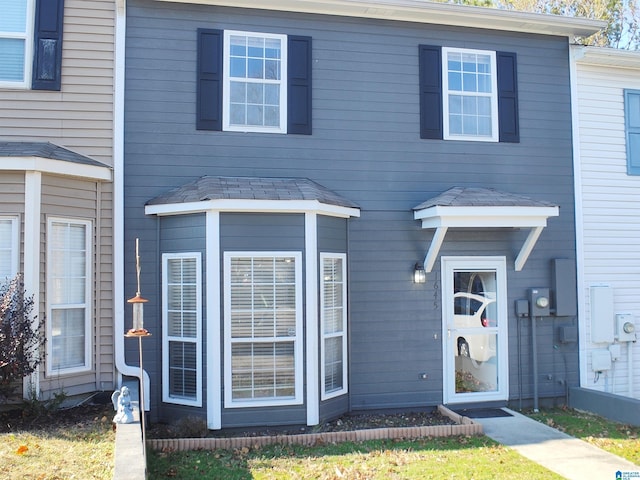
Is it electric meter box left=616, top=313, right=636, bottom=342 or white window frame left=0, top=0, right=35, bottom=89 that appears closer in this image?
white window frame left=0, top=0, right=35, bottom=89

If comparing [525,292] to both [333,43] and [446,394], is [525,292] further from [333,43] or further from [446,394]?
[333,43]

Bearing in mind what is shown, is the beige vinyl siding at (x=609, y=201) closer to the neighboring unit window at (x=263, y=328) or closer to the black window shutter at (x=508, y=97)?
the black window shutter at (x=508, y=97)

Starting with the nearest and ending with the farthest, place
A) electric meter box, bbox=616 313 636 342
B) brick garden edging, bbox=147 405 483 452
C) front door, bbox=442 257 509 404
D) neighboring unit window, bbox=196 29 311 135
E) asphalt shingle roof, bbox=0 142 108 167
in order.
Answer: brick garden edging, bbox=147 405 483 452
asphalt shingle roof, bbox=0 142 108 167
neighboring unit window, bbox=196 29 311 135
front door, bbox=442 257 509 404
electric meter box, bbox=616 313 636 342

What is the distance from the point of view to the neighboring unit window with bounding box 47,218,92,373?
270 inches

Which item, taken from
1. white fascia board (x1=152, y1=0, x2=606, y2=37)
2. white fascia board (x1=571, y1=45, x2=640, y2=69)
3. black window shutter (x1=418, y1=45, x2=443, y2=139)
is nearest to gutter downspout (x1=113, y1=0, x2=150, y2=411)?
white fascia board (x1=152, y1=0, x2=606, y2=37)

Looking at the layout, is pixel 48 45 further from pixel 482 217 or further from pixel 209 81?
pixel 482 217

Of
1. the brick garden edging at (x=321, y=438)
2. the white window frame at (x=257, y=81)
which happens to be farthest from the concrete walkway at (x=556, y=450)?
the white window frame at (x=257, y=81)

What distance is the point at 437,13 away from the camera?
8.23 metres

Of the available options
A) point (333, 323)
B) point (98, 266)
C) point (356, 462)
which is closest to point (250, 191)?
point (333, 323)

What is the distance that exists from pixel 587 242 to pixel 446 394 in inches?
123

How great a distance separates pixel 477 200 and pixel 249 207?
3.02 meters

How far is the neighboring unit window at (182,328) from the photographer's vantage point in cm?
703

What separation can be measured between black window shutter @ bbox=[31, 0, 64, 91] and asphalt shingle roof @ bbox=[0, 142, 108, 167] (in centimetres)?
75

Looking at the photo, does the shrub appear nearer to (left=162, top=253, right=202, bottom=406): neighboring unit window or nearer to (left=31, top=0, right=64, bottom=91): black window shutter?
(left=162, top=253, right=202, bottom=406): neighboring unit window
